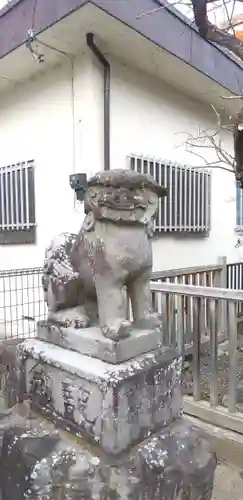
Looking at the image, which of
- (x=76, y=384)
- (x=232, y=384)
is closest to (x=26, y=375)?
(x=76, y=384)

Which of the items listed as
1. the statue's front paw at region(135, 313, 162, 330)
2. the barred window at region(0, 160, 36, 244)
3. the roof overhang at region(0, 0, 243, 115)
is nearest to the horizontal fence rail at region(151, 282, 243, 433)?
the statue's front paw at region(135, 313, 162, 330)

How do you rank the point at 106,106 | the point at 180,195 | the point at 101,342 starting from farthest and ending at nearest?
the point at 180,195, the point at 106,106, the point at 101,342

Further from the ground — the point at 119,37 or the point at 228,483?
the point at 119,37

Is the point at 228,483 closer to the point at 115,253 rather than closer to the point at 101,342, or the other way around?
the point at 101,342

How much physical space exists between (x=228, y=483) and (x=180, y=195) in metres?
3.33

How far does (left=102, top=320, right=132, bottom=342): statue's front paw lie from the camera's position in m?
1.34

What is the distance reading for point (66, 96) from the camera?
3.95 m

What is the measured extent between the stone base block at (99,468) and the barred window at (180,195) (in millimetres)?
3135

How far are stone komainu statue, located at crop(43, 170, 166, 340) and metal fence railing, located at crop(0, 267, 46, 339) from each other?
285cm

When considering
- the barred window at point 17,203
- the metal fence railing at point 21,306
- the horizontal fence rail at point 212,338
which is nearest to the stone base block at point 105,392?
the horizontal fence rail at point 212,338

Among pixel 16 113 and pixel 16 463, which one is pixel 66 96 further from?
pixel 16 463

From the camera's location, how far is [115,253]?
1.34m

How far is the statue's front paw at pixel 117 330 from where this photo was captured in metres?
1.34

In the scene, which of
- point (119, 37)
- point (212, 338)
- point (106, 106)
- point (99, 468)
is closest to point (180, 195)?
point (106, 106)
